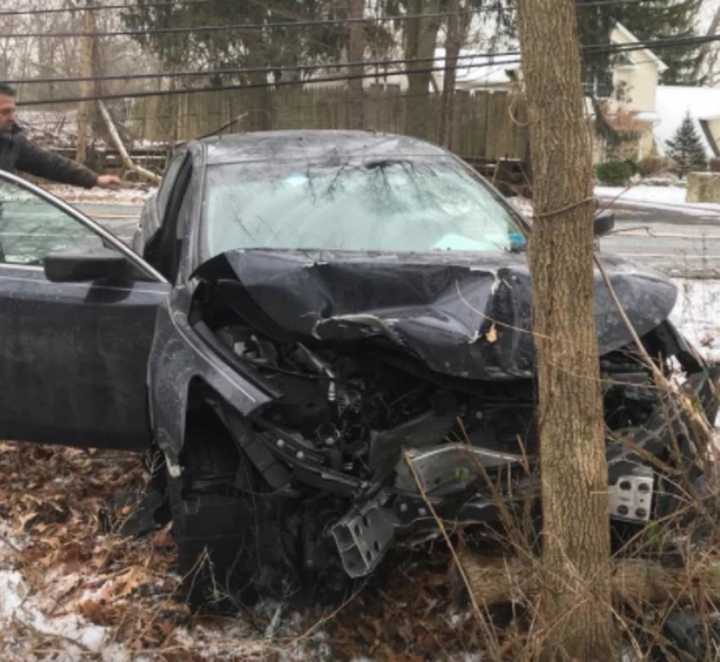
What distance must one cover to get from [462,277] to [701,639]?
1442mm

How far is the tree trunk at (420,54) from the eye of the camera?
26.4 m

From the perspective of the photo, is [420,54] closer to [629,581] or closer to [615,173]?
[615,173]

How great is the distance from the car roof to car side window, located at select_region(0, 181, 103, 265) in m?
0.76

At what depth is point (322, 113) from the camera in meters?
28.0

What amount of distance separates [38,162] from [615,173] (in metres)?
23.7

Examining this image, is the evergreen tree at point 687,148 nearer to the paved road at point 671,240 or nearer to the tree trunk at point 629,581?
the paved road at point 671,240

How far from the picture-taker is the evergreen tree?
35.7 m

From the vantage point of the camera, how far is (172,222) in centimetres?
496

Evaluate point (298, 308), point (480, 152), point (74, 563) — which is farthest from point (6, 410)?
point (480, 152)

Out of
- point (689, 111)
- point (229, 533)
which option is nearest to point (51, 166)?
point (229, 533)

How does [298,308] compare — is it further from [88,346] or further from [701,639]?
[701,639]

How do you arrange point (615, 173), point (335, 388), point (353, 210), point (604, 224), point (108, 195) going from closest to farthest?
point (335, 388) < point (353, 210) < point (604, 224) < point (108, 195) < point (615, 173)

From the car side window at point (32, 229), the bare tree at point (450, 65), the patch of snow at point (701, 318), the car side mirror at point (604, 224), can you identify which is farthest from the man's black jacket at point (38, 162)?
the bare tree at point (450, 65)

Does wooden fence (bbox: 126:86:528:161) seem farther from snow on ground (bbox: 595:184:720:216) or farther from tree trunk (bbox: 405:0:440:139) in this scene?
snow on ground (bbox: 595:184:720:216)
